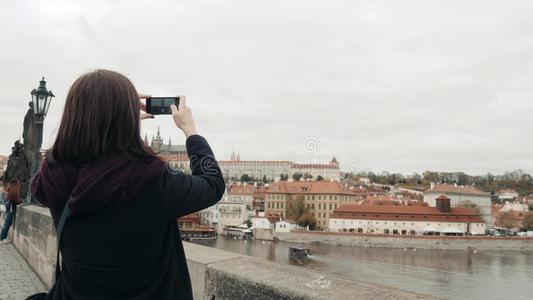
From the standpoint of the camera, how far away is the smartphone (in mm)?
1544

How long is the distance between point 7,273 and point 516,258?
59907mm

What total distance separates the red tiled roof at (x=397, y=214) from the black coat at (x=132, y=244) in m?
70.7

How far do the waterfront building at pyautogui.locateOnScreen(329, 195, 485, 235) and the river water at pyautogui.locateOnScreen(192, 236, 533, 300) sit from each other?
10.0 meters

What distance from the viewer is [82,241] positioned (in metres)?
1.23

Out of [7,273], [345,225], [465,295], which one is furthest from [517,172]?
[7,273]

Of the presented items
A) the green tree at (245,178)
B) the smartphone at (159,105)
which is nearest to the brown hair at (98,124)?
the smartphone at (159,105)

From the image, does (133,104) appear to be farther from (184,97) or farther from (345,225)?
(345,225)

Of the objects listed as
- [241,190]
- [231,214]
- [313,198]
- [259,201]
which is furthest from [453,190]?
[231,214]

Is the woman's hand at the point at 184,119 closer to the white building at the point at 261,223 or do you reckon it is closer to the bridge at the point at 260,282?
the bridge at the point at 260,282

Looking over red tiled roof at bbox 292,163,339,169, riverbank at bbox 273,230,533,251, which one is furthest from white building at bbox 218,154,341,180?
riverbank at bbox 273,230,533,251

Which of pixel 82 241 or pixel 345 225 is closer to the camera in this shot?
pixel 82 241

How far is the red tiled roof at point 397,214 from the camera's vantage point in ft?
231

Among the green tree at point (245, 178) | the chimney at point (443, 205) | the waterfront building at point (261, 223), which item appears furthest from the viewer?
the green tree at point (245, 178)

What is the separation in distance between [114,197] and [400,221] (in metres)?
72.7
